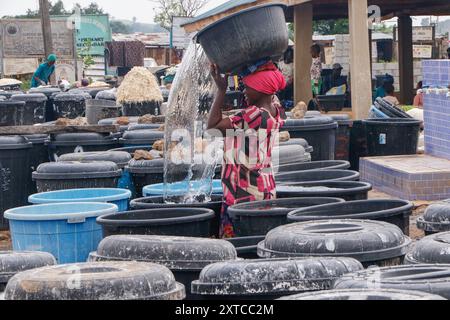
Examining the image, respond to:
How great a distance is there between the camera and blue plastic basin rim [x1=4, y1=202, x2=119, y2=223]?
6406 millimetres

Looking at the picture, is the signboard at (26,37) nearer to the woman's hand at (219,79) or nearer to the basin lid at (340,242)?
the woman's hand at (219,79)

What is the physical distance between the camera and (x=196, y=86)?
27.7 feet

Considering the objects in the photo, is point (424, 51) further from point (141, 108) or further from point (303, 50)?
point (141, 108)

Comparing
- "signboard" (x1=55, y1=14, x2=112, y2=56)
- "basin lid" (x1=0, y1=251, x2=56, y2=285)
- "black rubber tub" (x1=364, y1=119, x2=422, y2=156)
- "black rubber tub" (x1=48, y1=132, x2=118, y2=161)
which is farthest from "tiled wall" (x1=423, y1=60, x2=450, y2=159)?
"signboard" (x1=55, y1=14, x2=112, y2=56)

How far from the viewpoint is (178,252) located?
4.80 m

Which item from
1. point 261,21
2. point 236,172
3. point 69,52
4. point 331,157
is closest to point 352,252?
point 236,172

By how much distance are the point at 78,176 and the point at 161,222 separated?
262 cm

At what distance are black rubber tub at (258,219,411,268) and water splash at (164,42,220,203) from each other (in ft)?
8.92

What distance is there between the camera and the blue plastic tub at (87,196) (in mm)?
7207

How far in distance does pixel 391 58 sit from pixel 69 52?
1202cm

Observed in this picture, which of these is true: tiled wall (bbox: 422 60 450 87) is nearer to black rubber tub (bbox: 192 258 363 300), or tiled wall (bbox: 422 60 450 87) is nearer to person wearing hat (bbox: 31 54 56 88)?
black rubber tub (bbox: 192 258 363 300)

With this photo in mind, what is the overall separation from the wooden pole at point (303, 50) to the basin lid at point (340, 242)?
14.3m

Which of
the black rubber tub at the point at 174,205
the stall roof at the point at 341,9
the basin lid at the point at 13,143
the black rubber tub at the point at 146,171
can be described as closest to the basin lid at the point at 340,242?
the black rubber tub at the point at 174,205
